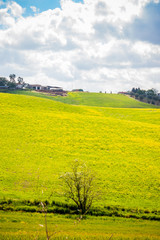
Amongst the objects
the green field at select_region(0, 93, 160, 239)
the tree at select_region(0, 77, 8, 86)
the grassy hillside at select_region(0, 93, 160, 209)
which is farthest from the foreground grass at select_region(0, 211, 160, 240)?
the tree at select_region(0, 77, 8, 86)

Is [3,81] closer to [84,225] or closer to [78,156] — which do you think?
[78,156]

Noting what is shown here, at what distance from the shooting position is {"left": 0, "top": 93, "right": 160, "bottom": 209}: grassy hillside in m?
26.2

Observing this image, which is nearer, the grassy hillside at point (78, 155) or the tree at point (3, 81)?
the grassy hillside at point (78, 155)

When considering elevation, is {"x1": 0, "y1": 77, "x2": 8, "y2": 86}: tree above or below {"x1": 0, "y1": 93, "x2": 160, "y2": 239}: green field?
above

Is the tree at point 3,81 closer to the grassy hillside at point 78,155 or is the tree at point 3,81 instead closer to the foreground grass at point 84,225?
the grassy hillside at point 78,155

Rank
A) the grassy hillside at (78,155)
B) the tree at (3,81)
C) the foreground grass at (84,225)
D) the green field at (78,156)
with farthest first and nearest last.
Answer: the tree at (3,81) < the grassy hillside at (78,155) < the green field at (78,156) < the foreground grass at (84,225)

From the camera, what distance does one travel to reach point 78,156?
122 feet

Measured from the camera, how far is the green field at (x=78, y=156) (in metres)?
25.6

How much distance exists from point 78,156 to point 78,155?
16.6 inches

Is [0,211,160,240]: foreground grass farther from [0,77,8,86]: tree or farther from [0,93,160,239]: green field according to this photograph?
[0,77,8,86]: tree

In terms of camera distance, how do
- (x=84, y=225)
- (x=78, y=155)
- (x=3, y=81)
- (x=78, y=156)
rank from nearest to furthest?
(x=84, y=225) < (x=78, y=156) < (x=78, y=155) < (x=3, y=81)

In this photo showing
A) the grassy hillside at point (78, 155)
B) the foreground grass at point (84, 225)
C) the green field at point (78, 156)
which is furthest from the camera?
the grassy hillside at point (78, 155)

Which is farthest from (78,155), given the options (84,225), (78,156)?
(84,225)

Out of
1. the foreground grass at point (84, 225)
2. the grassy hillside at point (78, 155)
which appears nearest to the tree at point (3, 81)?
the grassy hillside at point (78, 155)
